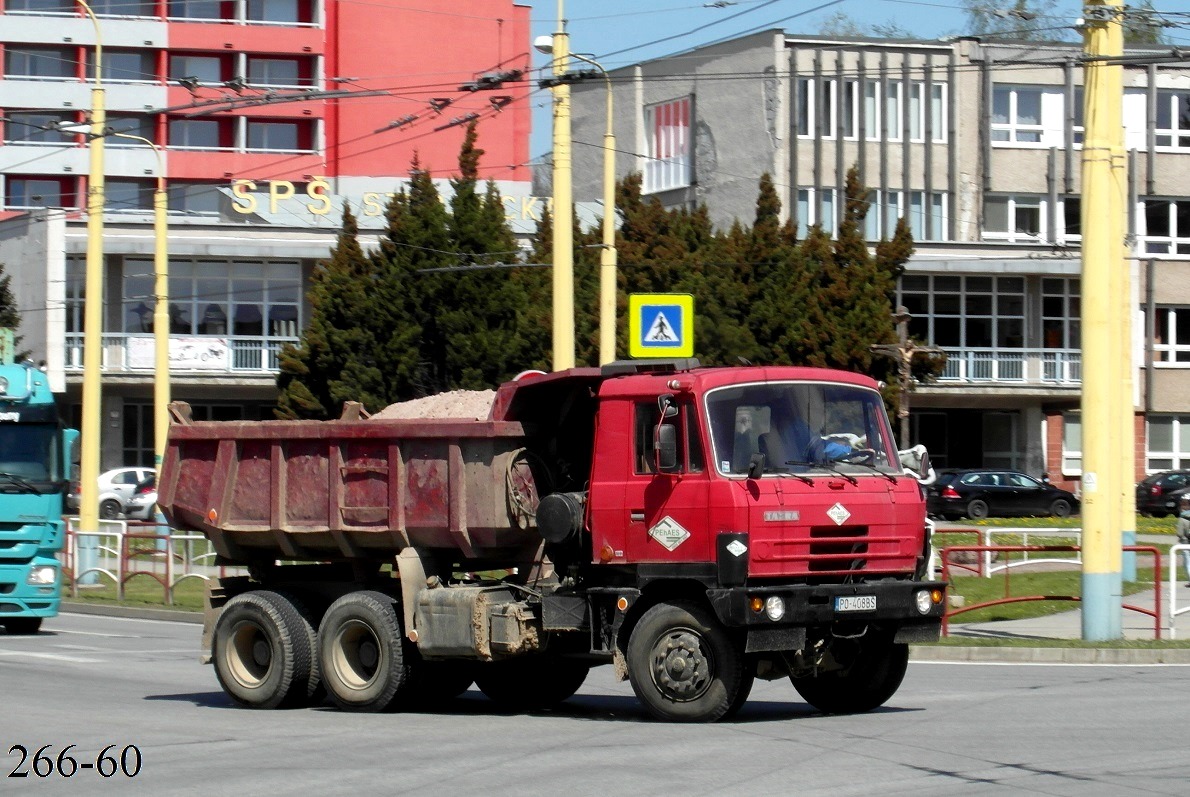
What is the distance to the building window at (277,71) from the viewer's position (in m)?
71.6

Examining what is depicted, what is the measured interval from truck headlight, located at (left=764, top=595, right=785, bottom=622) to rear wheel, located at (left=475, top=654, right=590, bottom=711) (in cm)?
283

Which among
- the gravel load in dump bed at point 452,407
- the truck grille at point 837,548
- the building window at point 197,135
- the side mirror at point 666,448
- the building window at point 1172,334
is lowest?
the truck grille at point 837,548

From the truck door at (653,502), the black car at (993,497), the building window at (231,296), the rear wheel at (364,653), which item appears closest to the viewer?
the truck door at (653,502)

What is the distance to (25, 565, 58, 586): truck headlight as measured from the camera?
22.5 meters

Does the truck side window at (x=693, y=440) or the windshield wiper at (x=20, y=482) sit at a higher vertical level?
the truck side window at (x=693, y=440)

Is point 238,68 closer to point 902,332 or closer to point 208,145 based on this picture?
point 208,145

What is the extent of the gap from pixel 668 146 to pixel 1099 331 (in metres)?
46.8

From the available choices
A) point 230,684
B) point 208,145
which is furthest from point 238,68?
point 230,684

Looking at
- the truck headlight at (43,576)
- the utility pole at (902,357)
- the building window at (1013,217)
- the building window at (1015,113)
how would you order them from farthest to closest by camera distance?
the building window at (1013,217), the building window at (1015,113), the utility pole at (902,357), the truck headlight at (43,576)

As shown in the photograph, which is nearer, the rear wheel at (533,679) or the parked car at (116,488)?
the rear wheel at (533,679)

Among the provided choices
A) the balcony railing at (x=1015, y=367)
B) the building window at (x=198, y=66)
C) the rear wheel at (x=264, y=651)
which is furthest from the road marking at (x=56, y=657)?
the building window at (x=198, y=66)

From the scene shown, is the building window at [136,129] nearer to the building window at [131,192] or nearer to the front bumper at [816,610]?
the building window at [131,192]

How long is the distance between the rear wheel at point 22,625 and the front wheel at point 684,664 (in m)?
13.1

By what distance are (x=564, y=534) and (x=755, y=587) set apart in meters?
1.62
